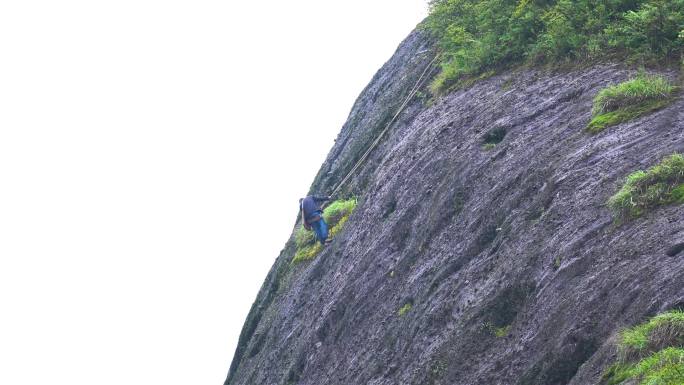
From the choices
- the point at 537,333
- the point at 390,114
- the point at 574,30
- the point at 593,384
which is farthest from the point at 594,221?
the point at 390,114

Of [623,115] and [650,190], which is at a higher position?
[623,115]

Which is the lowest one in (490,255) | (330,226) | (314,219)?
(490,255)

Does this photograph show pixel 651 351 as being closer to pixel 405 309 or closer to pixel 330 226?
pixel 405 309

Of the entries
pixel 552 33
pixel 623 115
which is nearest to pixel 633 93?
pixel 623 115

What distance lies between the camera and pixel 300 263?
23.8 metres

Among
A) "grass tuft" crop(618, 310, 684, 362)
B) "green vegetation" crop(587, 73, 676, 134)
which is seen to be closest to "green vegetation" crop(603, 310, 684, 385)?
"grass tuft" crop(618, 310, 684, 362)

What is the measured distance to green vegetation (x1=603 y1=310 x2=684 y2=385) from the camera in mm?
9242

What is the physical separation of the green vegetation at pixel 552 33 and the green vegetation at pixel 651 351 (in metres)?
7.36

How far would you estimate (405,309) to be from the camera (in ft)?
51.6

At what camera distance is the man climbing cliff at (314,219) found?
22719 millimetres

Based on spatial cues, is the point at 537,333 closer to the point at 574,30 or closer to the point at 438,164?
the point at 438,164

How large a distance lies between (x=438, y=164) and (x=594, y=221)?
19.0 ft

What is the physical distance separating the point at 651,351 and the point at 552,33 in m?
10.4

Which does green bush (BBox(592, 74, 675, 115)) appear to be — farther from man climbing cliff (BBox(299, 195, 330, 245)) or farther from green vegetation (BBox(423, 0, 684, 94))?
man climbing cliff (BBox(299, 195, 330, 245))
